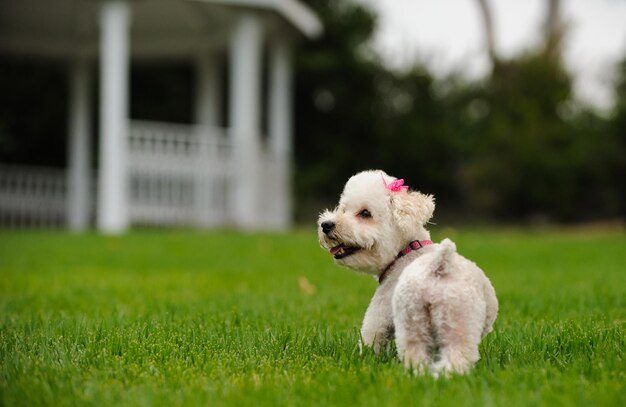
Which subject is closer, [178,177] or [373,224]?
[373,224]

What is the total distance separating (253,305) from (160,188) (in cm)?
826

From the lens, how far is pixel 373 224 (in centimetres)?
315

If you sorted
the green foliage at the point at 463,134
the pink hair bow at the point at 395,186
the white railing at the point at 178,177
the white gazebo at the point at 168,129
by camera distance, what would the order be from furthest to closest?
the green foliage at the point at 463,134, the white railing at the point at 178,177, the white gazebo at the point at 168,129, the pink hair bow at the point at 395,186

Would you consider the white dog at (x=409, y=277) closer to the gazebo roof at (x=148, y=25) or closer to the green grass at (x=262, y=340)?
the green grass at (x=262, y=340)

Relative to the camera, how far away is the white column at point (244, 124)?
43.1ft

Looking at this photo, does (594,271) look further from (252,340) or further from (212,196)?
(212,196)

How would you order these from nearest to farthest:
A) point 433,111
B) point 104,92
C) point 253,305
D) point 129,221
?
point 253,305, point 104,92, point 129,221, point 433,111

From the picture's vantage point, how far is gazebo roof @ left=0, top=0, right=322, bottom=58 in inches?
533

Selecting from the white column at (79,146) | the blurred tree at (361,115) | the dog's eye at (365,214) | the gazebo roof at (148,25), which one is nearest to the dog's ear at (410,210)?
the dog's eye at (365,214)

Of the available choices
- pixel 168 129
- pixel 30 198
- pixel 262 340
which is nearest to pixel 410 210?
pixel 262 340

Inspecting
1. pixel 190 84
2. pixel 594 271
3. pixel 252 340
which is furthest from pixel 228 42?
pixel 252 340

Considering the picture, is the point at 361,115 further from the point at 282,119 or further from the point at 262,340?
the point at 262,340

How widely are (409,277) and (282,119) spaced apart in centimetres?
1254

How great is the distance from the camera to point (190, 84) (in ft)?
62.8
